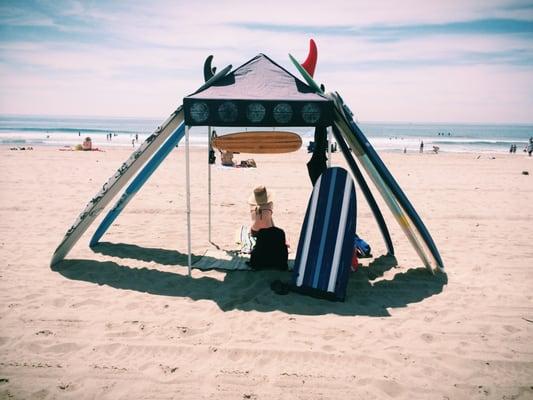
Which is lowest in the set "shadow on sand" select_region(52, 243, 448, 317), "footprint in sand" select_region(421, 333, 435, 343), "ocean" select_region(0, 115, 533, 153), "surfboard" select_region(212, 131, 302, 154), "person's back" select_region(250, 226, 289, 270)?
"footprint in sand" select_region(421, 333, 435, 343)

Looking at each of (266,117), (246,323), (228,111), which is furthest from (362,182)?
(246,323)

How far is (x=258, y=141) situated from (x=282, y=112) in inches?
40.8

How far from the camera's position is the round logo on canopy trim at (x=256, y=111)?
5.45 m

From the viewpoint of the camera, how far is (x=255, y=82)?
20.0 feet

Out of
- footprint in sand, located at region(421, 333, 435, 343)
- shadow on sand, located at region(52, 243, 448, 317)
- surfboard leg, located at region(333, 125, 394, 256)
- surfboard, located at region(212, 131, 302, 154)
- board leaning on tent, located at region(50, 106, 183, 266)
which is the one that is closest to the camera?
footprint in sand, located at region(421, 333, 435, 343)

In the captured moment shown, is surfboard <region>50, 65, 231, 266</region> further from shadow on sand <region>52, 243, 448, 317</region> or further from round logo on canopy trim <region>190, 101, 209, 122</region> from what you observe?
round logo on canopy trim <region>190, 101, 209, 122</region>

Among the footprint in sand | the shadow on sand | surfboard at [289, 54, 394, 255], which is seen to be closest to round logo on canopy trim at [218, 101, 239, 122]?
surfboard at [289, 54, 394, 255]

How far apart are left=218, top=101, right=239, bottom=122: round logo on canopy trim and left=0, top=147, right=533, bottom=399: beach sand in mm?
2375

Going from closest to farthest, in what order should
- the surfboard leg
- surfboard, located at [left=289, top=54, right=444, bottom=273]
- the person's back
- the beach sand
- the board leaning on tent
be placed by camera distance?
the beach sand, surfboard, located at [left=289, top=54, right=444, bottom=273], the person's back, the board leaning on tent, the surfboard leg

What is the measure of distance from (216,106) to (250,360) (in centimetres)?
330

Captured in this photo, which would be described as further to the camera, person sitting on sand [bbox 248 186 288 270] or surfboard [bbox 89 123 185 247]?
surfboard [bbox 89 123 185 247]

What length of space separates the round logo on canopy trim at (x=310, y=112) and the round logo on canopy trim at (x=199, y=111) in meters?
1.35

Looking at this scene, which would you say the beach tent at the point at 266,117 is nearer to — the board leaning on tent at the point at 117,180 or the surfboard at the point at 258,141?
the board leaning on tent at the point at 117,180

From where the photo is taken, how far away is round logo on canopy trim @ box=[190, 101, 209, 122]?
550cm
